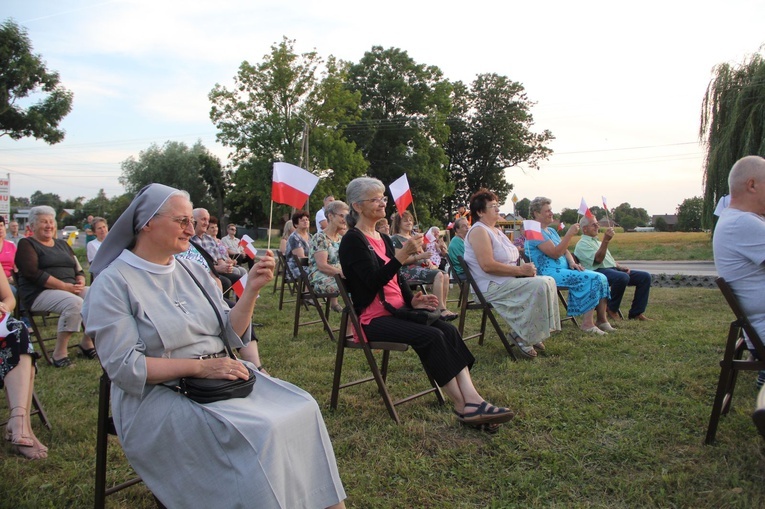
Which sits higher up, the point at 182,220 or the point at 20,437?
the point at 182,220

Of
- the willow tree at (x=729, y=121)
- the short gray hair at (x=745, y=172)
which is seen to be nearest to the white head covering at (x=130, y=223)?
the short gray hair at (x=745, y=172)

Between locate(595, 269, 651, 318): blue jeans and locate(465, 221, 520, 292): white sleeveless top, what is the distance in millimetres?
2088

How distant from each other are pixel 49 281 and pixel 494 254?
13.9 feet

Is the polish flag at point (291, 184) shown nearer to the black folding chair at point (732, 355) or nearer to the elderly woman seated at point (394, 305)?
the elderly woman seated at point (394, 305)

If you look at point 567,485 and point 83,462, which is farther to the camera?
point 83,462

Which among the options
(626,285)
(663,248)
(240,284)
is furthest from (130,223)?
(663,248)

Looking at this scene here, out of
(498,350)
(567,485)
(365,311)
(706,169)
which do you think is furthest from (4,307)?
(706,169)

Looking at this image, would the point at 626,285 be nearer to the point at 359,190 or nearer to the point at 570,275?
the point at 570,275

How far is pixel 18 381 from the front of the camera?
10.6ft

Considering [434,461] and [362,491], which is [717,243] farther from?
[362,491]

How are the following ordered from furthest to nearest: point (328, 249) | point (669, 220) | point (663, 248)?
point (669, 220)
point (663, 248)
point (328, 249)

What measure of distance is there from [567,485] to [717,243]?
1.75m

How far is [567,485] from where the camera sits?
2.70 m

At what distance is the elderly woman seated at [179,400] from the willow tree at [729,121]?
14.7 metres
